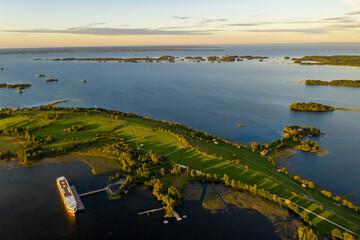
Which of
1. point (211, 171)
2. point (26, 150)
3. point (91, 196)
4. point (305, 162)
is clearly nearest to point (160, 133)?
point (211, 171)

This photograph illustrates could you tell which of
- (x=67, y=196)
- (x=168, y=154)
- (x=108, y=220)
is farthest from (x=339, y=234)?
(x=67, y=196)

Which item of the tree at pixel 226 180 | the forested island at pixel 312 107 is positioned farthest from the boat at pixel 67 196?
the forested island at pixel 312 107

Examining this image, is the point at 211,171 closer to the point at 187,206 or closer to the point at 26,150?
the point at 187,206

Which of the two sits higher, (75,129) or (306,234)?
(75,129)

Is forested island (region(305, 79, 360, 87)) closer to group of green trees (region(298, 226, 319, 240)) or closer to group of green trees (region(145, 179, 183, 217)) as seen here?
group of green trees (region(298, 226, 319, 240))

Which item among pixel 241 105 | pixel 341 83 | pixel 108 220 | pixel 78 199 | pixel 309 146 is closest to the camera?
pixel 108 220

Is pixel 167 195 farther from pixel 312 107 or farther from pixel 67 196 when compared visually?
pixel 312 107

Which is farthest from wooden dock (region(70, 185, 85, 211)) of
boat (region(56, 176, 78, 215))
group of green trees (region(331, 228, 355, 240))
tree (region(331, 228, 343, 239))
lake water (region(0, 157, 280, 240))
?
group of green trees (region(331, 228, 355, 240))
